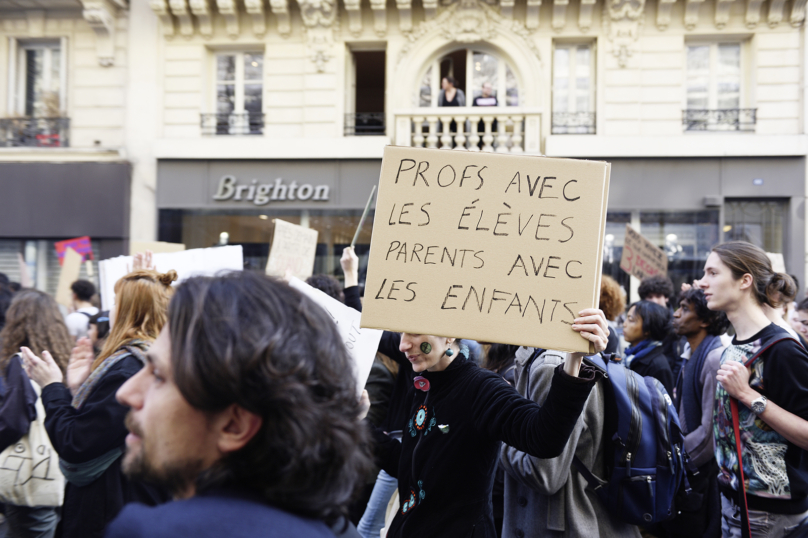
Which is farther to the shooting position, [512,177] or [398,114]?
[398,114]

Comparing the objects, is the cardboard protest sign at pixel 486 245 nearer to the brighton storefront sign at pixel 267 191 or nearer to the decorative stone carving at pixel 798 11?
the brighton storefront sign at pixel 267 191

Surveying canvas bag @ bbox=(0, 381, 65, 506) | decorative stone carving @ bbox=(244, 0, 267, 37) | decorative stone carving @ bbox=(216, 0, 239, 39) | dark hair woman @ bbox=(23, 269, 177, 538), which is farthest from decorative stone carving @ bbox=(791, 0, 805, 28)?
canvas bag @ bbox=(0, 381, 65, 506)

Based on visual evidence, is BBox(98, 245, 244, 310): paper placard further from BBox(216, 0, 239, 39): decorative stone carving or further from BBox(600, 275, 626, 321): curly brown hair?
BBox(216, 0, 239, 39): decorative stone carving

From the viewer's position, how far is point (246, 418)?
105 cm

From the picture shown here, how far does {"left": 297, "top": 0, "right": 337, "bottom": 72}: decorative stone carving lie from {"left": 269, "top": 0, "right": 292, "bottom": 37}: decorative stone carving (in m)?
0.29

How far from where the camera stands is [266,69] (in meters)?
11.6

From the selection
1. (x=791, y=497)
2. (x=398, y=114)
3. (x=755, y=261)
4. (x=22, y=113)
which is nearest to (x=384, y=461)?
(x=791, y=497)

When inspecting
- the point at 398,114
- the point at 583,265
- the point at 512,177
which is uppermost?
the point at 398,114

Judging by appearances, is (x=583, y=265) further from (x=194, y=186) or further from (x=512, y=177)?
(x=194, y=186)

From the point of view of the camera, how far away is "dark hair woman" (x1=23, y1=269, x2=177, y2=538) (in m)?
2.31

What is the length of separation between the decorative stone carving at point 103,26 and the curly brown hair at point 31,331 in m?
9.90

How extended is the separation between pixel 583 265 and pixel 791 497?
151 cm

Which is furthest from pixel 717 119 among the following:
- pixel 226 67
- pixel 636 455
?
pixel 636 455

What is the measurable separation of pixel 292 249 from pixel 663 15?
8.76 metres
